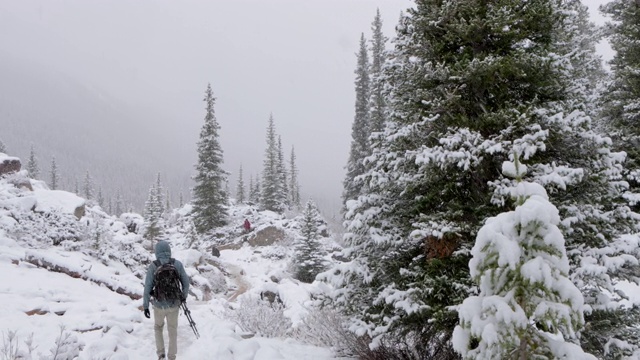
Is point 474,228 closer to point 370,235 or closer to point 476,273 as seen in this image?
point 370,235

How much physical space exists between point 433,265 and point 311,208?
16.7 m

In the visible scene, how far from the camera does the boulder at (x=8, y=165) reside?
72.5 feet

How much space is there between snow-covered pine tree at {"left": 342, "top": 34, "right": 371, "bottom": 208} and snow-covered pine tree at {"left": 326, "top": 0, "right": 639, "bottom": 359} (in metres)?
23.0

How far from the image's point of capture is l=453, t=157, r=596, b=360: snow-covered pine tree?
246 cm

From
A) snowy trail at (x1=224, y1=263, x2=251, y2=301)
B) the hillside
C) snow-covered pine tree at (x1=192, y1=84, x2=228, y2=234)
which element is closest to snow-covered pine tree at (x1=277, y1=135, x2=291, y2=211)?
snow-covered pine tree at (x1=192, y1=84, x2=228, y2=234)

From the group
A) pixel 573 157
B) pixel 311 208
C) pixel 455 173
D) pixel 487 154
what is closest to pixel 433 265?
pixel 455 173

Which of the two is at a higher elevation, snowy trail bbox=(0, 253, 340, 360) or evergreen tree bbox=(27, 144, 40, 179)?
evergreen tree bbox=(27, 144, 40, 179)

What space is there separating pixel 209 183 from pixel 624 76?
1185 inches

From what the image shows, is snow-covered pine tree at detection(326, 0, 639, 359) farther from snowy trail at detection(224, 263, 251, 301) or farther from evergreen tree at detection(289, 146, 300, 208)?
evergreen tree at detection(289, 146, 300, 208)

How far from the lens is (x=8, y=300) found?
9031 mm

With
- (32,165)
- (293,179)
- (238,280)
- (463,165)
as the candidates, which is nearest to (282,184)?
(293,179)

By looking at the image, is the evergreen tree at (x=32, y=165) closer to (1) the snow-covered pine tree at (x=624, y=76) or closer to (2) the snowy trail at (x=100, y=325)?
(2) the snowy trail at (x=100, y=325)

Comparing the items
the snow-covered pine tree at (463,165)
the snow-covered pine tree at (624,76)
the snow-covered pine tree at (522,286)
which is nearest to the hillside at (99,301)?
the snow-covered pine tree at (463,165)

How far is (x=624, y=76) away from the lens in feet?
41.2
